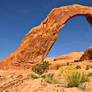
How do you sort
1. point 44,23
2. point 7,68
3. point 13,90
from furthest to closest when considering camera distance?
point 44,23 < point 7,68 < point 13,90

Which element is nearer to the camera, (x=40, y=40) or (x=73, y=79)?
(x=73, y=79)

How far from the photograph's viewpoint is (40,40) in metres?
15.7

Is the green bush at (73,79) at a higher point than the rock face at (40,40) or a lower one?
lower

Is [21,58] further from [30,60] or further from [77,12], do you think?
[77,12]

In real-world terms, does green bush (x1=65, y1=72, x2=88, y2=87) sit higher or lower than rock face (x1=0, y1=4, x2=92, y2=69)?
lower

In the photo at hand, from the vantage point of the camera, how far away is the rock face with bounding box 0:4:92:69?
1502cm

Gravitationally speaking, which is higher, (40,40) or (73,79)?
(40,40)

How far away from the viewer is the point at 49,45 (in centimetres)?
1578

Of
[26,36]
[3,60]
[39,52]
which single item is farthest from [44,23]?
[3,60]

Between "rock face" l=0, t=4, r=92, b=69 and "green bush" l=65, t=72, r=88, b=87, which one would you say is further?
"rock face" l=0, t=4, r=92, b=69

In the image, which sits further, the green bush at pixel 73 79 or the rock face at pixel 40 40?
the rock face at pixel 40 40

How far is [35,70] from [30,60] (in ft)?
9.35

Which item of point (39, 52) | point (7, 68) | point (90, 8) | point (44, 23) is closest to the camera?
point (7, 68)

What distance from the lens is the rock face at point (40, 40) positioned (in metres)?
15.0
